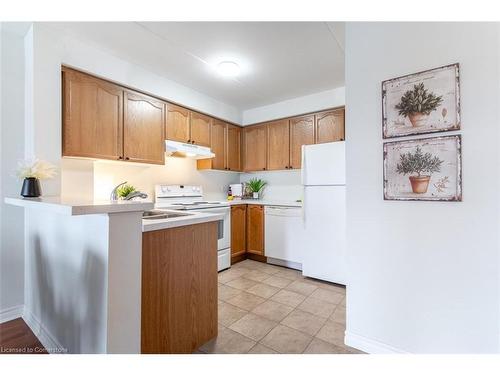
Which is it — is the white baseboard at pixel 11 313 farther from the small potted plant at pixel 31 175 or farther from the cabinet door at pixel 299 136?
the cabinet door at pixel 299 136

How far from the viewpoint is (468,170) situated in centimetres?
130

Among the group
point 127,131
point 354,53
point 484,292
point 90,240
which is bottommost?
point 484,292

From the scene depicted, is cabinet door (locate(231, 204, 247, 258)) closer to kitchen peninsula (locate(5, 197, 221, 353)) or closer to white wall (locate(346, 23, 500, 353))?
kitchen peninsula (locate(5, 197, 221, 353))

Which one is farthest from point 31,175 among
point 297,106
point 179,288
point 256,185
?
point 297,106

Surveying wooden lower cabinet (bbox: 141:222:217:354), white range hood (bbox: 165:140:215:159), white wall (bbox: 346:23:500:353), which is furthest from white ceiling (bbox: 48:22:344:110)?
wooden lower cabinet (bbox: 141:222:217:354)

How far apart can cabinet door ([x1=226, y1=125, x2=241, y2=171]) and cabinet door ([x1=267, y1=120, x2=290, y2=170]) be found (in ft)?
1.78

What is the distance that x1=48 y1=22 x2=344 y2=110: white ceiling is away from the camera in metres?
2.00

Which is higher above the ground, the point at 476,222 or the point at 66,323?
the point at 476,222

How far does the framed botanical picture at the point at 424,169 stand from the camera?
1.34 meters

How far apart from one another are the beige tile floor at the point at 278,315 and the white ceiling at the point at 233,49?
7.80ft
